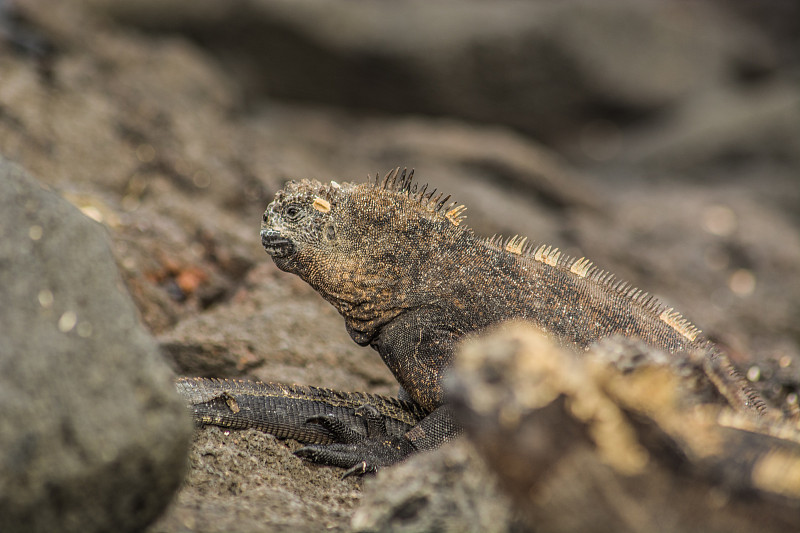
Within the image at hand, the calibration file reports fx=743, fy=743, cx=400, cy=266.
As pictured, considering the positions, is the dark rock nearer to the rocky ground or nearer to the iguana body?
the rocky ground

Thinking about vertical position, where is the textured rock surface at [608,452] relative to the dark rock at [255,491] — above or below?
above

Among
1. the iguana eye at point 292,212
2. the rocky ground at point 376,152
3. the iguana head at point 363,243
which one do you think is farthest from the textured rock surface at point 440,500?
the iguana eye at point 292,212

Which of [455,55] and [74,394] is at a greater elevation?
[74,394]

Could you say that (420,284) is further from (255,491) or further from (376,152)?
(376,152)

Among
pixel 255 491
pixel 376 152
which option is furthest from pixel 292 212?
pixel 376 152

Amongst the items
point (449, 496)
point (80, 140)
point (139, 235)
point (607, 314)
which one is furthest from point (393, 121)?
point (449, 496)

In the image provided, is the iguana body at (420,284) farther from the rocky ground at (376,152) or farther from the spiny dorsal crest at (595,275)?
the rocky ground at (376,152)

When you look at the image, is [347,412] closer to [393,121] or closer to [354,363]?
[354,363]
